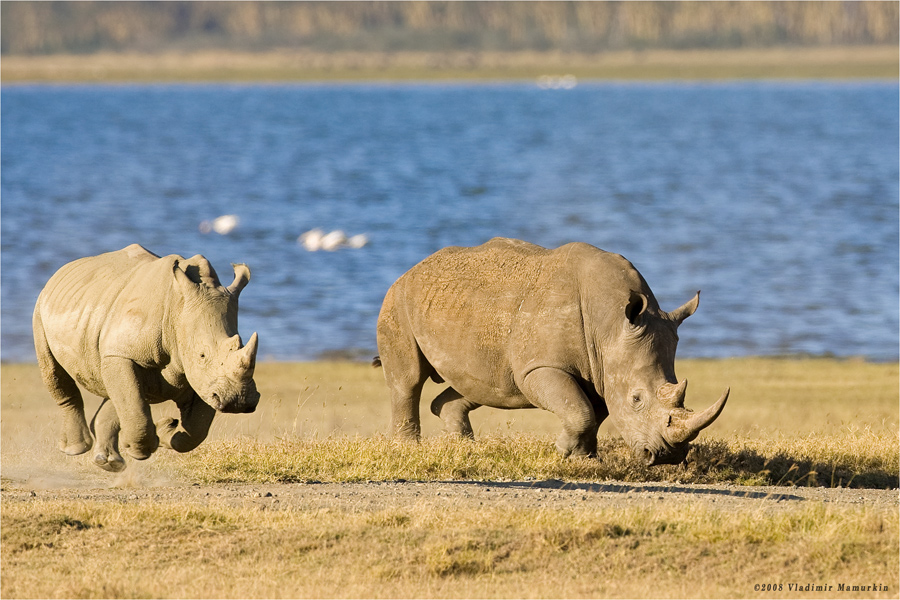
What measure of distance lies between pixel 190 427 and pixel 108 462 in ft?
2.98

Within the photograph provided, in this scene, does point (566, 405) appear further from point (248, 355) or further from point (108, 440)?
point (108, 440)

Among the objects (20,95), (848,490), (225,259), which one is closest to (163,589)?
(848,490)

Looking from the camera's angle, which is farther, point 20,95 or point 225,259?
point 20,95

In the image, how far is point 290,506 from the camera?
360 inches

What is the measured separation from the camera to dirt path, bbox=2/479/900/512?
938cm

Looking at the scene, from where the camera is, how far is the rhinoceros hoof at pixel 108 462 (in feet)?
34.2

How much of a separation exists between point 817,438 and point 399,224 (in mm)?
26811

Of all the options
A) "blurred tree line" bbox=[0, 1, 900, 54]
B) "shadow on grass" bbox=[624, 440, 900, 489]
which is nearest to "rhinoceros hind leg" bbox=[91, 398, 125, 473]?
"shadow on grass" bbox=[624, 440, 900, 489]

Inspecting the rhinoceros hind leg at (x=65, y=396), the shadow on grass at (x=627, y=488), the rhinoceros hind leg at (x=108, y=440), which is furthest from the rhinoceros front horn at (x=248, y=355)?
the rhinoceros hind leg at (x=65, y=396)

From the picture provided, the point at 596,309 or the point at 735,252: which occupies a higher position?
the point at 596,309

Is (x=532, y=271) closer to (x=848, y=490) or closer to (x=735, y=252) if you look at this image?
(x=848, y=490)

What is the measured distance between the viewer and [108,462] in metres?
10.5

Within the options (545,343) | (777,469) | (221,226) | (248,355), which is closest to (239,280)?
(248,355)

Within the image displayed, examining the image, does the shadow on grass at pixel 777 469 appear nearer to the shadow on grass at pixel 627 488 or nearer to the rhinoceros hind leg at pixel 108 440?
the shadow on grass at pixel 627 488
